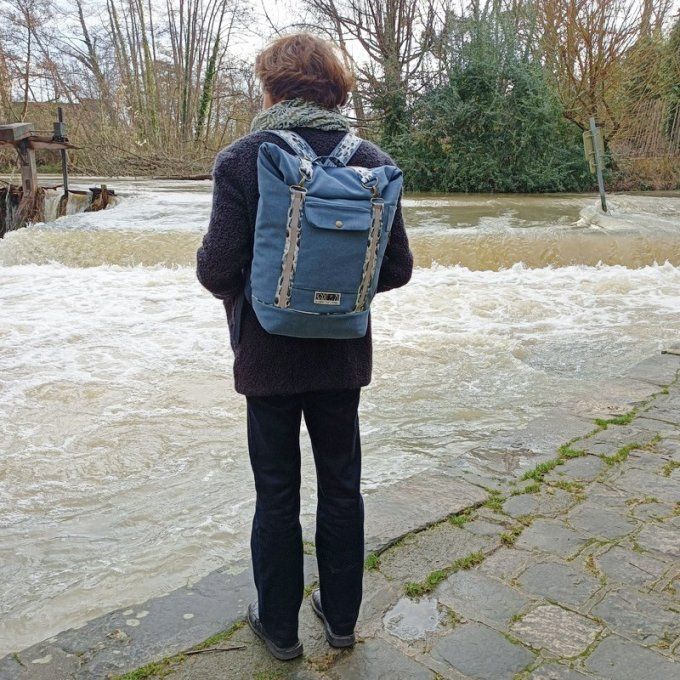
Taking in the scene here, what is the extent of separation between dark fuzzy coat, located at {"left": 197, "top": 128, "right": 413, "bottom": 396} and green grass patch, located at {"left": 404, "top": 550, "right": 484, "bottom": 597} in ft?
2.67

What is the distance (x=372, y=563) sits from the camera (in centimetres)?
256

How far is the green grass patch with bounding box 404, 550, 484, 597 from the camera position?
2.38m

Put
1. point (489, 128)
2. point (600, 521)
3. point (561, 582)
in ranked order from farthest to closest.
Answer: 1. point (489, 128)
2. point (600, 521)
3. point (561, 582)

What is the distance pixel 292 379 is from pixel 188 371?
376 cm

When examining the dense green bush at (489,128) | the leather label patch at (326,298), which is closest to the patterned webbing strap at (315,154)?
the leather label patch at (326,298)

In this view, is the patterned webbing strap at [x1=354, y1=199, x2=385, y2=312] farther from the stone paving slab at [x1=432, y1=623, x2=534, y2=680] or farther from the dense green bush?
the dense green bush

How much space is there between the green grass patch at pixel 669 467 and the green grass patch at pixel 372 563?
4.79ft

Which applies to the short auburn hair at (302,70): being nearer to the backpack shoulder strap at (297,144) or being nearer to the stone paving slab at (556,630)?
the backpack shoulder strap at (297,144)

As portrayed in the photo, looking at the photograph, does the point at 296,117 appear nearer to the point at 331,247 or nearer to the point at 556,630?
the point at 331,247

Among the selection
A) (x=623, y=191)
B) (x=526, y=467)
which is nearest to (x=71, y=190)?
(x=623, y=191)

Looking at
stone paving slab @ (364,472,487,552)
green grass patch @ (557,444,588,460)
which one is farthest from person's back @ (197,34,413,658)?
green grass patch @ (557,444,588,460)

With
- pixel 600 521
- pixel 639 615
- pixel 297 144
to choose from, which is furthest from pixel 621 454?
pixel 297 144

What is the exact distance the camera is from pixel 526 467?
341cm

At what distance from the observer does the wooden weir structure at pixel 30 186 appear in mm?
13453
